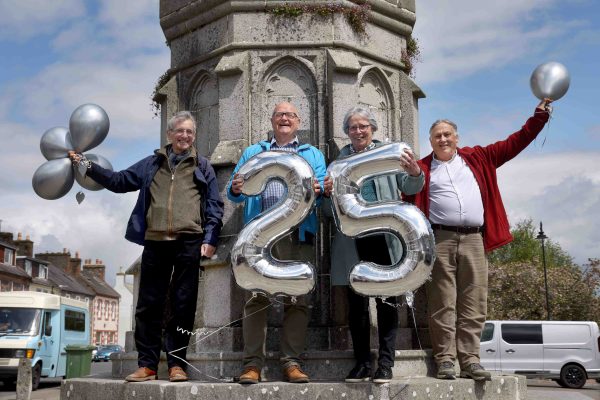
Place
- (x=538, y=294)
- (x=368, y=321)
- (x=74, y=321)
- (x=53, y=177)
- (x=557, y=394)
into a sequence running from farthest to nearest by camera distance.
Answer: (x=538, y=294), (x=74, y=321), (x=557, y=394), (x=53, y=177), (x=368, y=321)

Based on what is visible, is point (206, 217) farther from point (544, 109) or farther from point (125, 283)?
point (125, 283)

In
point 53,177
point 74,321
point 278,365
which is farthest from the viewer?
point 74,321

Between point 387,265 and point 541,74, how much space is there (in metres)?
2.18

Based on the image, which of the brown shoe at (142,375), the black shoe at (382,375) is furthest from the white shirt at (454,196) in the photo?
the brown shoe at (142,375)

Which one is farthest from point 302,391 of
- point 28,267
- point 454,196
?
point 28,267

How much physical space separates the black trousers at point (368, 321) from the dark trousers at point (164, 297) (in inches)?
51.7

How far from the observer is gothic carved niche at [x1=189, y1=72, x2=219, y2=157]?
7.09m

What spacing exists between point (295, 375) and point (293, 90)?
9.96ft

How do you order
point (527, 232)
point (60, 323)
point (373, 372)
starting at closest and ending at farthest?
point (373, 372), point (60, 323), point (527, 232)

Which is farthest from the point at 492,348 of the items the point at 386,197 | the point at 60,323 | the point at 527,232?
the point at 527,232

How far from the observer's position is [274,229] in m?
5.21

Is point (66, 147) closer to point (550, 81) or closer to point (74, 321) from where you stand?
point (550, 81)

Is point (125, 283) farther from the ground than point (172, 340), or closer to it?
farther from the ground

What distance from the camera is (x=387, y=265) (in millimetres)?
5344
